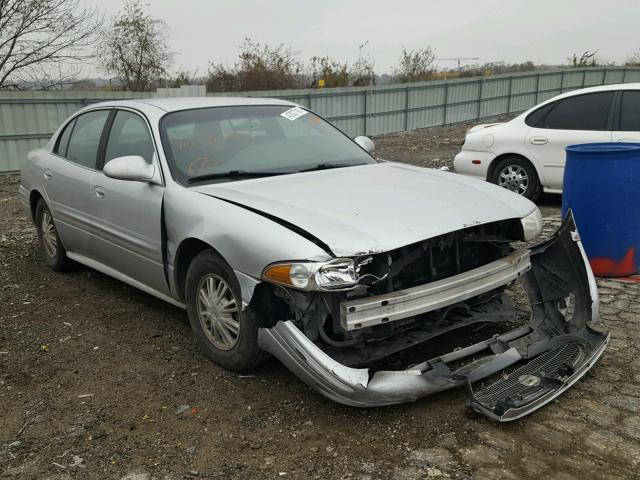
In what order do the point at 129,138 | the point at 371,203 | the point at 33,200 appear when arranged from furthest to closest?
the point at 33,200 < the point at 129,138 < the point at 371,203

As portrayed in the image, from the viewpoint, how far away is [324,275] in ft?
9.52

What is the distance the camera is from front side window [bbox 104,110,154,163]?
169 inches

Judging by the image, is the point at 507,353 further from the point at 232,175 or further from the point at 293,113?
the point at 293,113

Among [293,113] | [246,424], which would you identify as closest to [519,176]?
[293,113]

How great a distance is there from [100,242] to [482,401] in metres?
3.07

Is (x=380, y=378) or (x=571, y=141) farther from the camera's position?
(x=571, y=141)

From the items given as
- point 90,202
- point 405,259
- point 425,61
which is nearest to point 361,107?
point 425,61

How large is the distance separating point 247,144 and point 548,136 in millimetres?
4796

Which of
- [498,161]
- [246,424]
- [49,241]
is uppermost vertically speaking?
[498,161]

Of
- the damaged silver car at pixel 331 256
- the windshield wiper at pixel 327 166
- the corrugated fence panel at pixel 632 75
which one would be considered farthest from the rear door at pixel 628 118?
the corrugated fence panel at pixel 632 75

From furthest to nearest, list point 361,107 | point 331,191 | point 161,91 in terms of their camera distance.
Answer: point 361,107 → point 161,91 → point 331,191

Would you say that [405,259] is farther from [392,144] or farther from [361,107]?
[361,107]

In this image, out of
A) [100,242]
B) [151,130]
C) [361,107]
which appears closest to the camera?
[151,130]

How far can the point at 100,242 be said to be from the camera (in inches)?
185
